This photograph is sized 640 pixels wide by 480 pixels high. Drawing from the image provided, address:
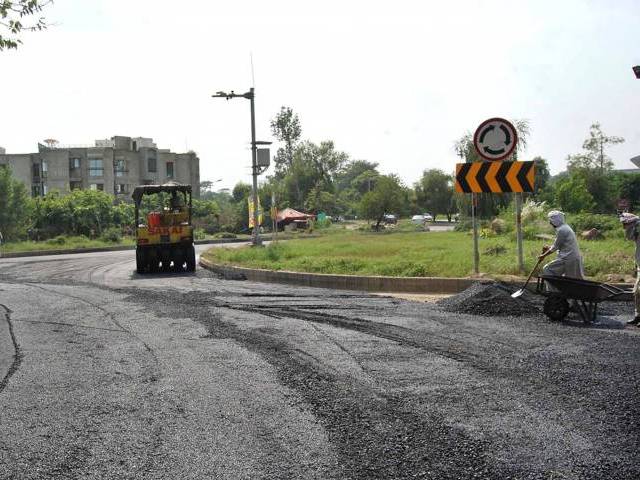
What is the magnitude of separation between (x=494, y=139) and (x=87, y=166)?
82.8 meters

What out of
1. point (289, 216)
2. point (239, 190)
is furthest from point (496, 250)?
point (239, 190)

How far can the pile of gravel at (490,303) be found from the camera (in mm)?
10076

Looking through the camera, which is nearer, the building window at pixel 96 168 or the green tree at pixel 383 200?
the green tree at pixel 383 200

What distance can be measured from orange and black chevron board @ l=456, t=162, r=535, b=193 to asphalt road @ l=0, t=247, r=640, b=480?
3202mm

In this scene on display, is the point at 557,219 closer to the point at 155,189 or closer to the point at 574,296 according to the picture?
the point at 574,296

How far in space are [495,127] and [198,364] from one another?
7.82 m

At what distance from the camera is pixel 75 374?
6.88m

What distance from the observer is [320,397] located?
5.80 m

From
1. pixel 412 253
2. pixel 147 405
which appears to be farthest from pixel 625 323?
pixel 412 253

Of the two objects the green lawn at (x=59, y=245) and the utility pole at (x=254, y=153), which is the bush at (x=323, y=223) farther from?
the utility pole at (x=254, y=153)

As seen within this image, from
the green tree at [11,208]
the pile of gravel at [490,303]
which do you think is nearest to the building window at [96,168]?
the green tree at [11,208]

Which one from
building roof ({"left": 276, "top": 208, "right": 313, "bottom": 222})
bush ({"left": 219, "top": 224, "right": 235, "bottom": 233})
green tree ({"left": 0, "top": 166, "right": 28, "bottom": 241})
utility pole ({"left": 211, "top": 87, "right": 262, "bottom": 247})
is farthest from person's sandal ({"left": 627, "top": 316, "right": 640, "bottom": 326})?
building roof ({"left": 276, "top": 208, "right": 313, "bottom": 222})

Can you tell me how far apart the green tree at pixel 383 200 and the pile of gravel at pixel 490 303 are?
183ft

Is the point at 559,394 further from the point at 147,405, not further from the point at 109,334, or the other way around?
the point at 109,334
